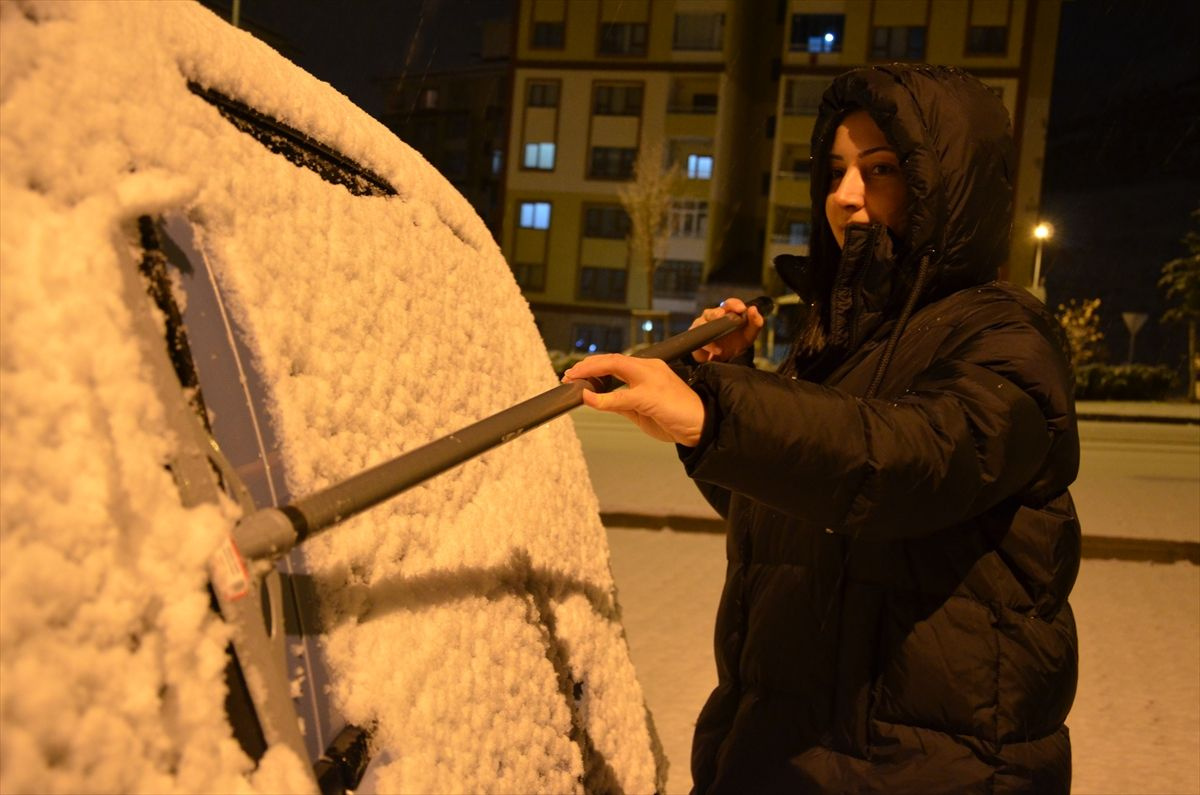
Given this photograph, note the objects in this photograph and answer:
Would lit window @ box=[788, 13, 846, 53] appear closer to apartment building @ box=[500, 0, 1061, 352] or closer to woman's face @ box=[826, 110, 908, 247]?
apartment building @ box=[500, 0, 1061, 352]

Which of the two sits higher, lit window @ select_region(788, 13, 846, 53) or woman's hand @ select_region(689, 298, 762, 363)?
lit window @ select_region(788, 13, 846, 53)

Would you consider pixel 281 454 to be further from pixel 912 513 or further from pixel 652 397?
pixel 912 513

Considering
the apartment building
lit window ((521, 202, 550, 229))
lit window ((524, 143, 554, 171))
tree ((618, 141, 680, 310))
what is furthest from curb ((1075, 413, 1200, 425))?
lit window ((524, 143, 554, 171))

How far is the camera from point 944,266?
171cm

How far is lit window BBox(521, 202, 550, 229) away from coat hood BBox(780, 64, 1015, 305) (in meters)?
35.9

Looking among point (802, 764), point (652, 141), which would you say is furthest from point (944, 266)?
point (652, 141)

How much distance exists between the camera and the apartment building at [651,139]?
113 ft

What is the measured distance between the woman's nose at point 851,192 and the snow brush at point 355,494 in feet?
2.90

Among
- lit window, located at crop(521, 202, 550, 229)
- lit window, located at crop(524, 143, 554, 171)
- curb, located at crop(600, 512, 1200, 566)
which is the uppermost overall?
lit window, located at crop(524, 143, 554, 171)

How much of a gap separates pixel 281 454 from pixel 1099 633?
→ 4.63 m

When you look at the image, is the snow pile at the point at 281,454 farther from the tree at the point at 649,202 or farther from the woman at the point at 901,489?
the tree at the point at 649,202

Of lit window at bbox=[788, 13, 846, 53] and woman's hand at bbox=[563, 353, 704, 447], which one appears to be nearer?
woman's hand at bbox=[563, 353, 704, 447]

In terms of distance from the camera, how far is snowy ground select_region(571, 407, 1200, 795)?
347 cm

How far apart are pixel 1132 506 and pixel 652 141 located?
29.4 metres
